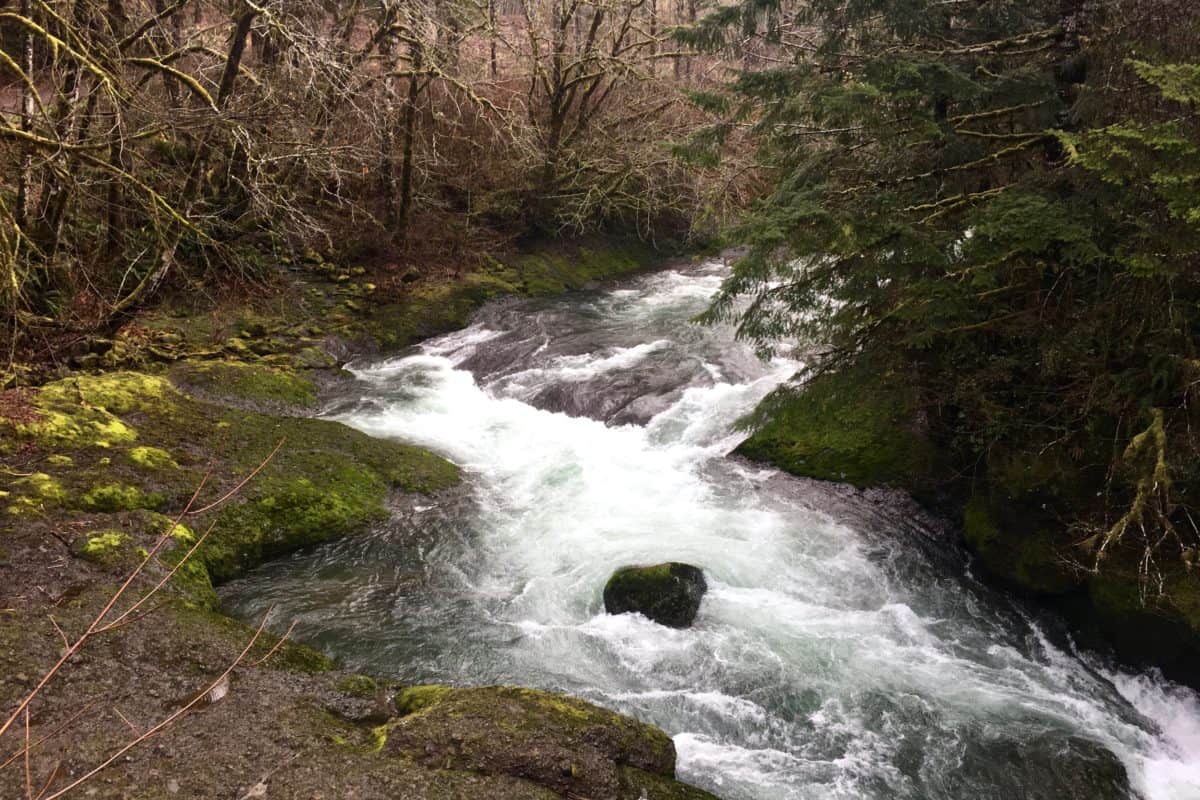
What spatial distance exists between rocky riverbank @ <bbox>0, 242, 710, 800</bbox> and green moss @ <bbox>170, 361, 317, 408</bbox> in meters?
0.19

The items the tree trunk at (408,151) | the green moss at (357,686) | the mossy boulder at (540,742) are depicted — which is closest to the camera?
the mossy boulder at (540,742)

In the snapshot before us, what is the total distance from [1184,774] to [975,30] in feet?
20.4

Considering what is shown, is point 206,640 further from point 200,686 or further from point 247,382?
point 247,382

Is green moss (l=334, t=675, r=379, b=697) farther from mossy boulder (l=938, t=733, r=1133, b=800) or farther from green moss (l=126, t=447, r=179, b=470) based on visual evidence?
mossy boulder (l=938, t=733, r=1133, b=800)

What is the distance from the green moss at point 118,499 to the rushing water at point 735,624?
975mm

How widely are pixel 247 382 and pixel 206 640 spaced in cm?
618

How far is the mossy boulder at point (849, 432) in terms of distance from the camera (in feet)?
23.4

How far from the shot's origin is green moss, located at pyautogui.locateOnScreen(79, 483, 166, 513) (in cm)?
564

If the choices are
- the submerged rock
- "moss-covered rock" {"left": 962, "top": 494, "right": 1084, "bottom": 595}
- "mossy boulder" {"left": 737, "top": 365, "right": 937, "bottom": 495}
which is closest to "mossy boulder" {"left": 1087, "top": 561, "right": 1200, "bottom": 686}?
"moss-covered rock" {"left": 962, "top": 494, "right": 1084, "bottom": 595}

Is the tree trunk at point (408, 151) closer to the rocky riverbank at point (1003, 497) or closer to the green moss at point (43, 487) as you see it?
the rocky riverbank at point (1003, 497)

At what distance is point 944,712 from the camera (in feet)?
17.1

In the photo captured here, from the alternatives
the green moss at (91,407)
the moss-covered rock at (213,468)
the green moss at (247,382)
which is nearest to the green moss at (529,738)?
the moss-covered rock at (213,468)

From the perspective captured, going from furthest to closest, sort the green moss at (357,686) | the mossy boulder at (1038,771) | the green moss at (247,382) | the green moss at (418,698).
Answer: the green moss at (247,382) → the mossy boulder at (1038,771) → the green moss at (357,686) → the green moss at (418,698)

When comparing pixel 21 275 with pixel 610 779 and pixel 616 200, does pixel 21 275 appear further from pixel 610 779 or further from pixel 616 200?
pixel 616 200
